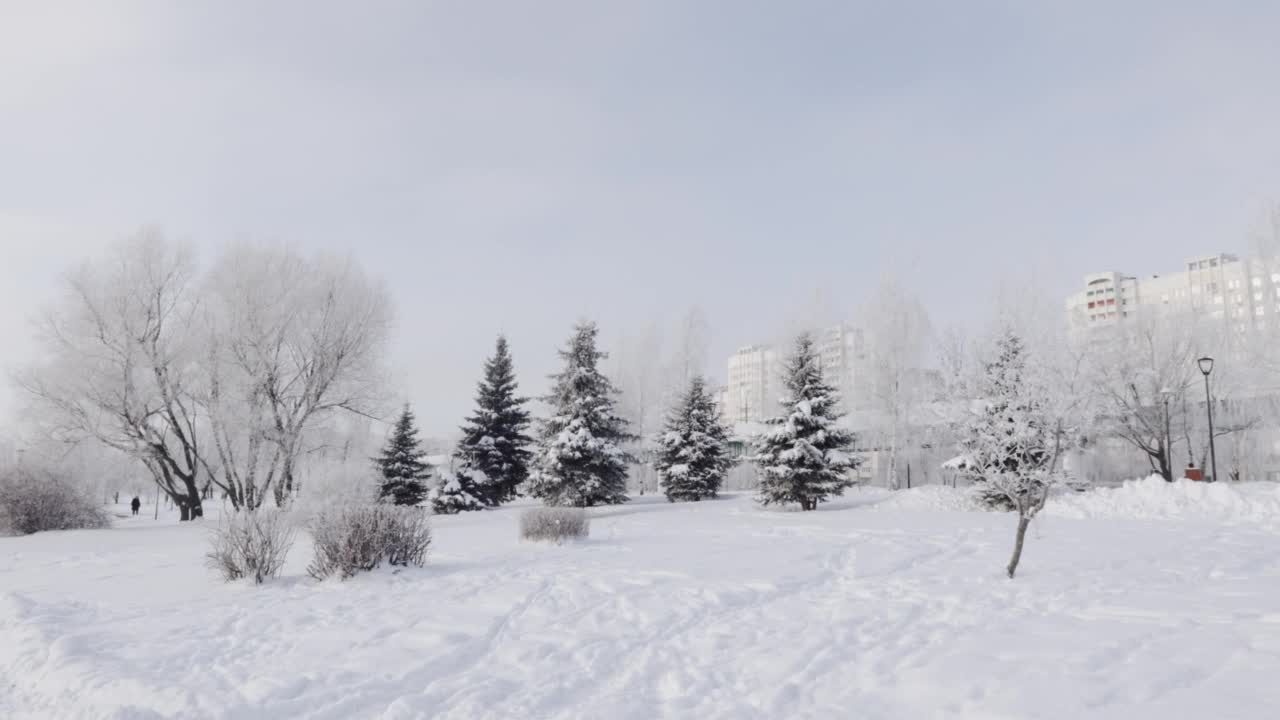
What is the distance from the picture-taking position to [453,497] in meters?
26.6

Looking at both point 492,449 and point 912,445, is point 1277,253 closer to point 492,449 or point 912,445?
point 912,445

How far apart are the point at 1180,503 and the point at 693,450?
59.3 feet

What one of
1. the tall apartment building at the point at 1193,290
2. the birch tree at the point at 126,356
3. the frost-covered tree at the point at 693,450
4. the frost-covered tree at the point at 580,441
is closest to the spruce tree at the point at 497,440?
the frost-covered tree at the point at 580,441

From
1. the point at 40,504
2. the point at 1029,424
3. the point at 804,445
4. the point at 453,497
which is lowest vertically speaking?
the point at 453,497

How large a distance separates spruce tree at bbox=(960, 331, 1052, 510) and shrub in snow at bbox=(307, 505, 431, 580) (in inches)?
317

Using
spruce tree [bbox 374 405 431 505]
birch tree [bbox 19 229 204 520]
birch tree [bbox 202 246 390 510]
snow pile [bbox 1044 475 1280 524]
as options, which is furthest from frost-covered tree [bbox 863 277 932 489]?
birch tree [bbox 19 229 204 520]

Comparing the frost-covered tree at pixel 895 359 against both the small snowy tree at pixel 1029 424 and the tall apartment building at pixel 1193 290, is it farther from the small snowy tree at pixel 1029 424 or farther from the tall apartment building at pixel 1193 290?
the small snowy tree at pixel 1029 424

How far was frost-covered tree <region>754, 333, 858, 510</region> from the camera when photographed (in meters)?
20.6

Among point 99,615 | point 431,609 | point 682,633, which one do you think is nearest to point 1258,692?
point 682,633

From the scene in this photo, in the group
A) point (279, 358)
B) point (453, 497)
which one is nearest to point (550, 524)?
point (453, 497)

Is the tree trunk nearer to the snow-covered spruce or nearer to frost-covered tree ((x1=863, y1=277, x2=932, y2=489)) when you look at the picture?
the snow-covered spruce

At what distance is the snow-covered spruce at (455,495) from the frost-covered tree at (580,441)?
300 cm

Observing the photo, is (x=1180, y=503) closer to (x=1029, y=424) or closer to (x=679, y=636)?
(x=1029, y=424)

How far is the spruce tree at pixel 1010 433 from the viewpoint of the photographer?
8.64 m
